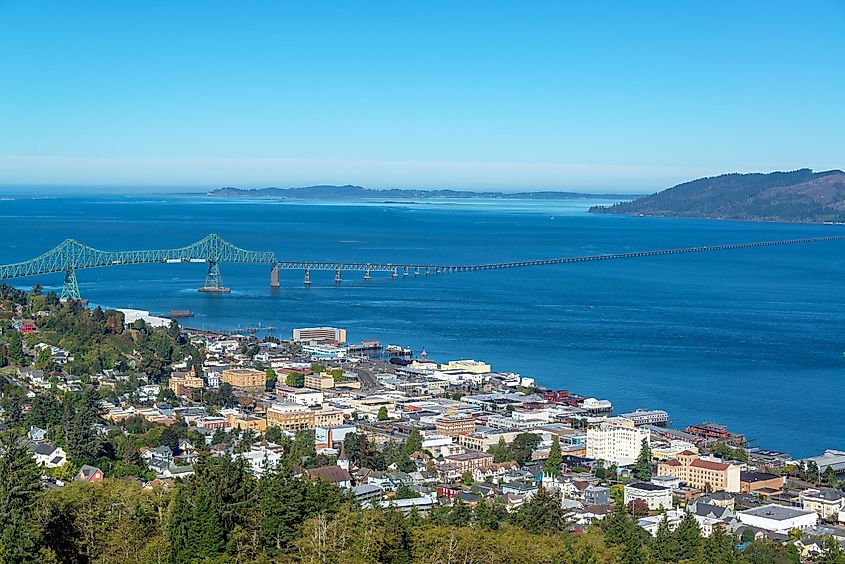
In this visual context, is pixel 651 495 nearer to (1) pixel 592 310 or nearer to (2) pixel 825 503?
(2) pixel 825 503

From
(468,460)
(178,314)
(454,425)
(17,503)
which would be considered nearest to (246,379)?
(454,425)

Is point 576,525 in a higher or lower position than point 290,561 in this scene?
lower

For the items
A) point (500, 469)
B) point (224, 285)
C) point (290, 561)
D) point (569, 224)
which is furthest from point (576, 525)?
point (569, 224)

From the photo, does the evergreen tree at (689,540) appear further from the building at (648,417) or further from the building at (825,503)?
the building at (648,417)

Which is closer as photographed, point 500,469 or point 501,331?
point 500,469

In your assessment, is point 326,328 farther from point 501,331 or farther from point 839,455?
point 839,455

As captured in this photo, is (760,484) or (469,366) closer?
(760,484)

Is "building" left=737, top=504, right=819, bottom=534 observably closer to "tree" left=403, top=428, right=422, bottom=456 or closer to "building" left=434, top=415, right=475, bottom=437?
"tree" left=403, top=428, right=422, bottom=456
